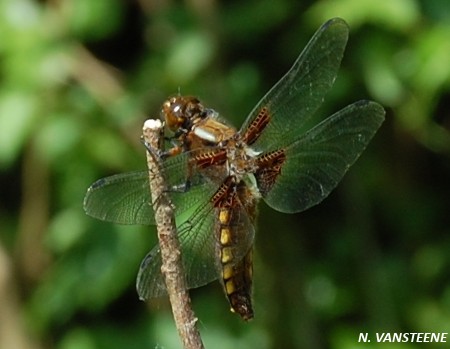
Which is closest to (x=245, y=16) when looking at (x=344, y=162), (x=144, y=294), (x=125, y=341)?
(x=125, y=341)

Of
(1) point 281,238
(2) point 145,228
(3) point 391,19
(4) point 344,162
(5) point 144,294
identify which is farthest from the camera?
(1) point 281,238

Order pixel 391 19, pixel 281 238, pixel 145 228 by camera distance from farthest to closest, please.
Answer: pixel 281 238 < pixel 145 228 < pixel 391 19

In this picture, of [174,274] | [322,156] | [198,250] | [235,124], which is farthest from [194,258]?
[235,124]

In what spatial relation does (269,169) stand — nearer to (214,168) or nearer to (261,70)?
(214,168)

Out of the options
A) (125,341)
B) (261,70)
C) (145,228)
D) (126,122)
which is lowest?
(125,341)

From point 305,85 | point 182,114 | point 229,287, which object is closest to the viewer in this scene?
point 229,287

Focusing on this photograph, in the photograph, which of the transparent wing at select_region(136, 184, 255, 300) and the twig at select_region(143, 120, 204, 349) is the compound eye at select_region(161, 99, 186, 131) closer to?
the transparent wing at select_region(136, 184, 255, 300)

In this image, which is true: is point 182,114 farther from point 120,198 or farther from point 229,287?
point 229,287
